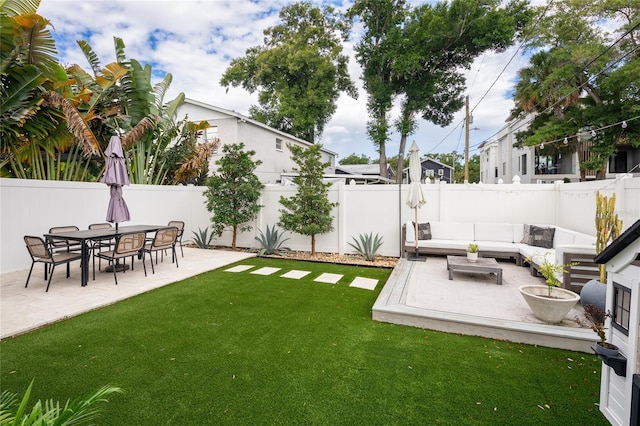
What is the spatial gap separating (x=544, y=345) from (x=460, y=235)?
4.79m

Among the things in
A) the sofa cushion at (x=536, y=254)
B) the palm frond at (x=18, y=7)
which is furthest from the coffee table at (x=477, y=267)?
the palm frond at (x=18, y=7)

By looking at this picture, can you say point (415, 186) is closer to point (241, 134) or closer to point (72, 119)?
point (72, 119)

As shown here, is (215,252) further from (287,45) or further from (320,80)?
(287,45)

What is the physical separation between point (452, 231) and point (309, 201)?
13.6ft

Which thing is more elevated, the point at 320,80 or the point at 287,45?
the point at 287,45

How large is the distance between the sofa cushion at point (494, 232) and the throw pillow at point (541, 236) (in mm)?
497

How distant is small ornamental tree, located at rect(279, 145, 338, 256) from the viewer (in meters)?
9.04

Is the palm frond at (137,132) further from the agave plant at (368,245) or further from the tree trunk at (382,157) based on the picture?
the tree trunk at (382,157)

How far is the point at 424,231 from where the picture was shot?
8.48 meters

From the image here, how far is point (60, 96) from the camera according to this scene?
7.71m

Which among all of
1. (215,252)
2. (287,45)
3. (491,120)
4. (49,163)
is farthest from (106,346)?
(491,120)

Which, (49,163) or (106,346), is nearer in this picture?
(106,346)

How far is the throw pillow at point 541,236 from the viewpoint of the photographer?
728 cm

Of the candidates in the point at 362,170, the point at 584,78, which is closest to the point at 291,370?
the point at 584,78
